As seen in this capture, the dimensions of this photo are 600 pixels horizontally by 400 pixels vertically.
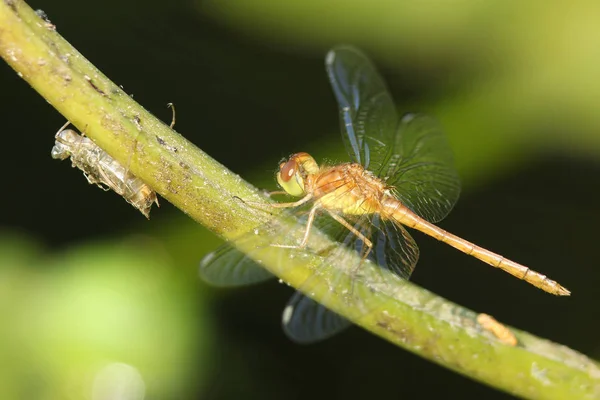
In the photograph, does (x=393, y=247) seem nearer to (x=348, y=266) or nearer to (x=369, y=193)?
(x=369, y=193)

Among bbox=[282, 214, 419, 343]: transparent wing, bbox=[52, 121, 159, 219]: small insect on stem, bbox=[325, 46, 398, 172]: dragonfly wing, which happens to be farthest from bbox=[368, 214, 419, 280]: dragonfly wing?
bbox=[52, 121, 159, 219]: small insect on stem

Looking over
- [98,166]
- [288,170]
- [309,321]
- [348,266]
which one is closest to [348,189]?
[288,170]

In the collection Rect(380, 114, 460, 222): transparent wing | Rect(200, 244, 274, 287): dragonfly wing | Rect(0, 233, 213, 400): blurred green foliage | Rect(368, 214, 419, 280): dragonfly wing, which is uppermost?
Rect(380, 114, 460, 222): transparent wing

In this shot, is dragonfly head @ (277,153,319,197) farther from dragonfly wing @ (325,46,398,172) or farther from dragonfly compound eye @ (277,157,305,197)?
dragonfly wing @ (325,46,398,172)

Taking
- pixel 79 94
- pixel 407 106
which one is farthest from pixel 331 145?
pixel 79 94

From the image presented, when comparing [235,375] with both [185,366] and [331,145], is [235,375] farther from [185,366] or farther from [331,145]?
[331,145]

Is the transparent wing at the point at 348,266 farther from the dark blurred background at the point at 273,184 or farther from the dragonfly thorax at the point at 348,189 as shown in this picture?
the dark blurred background at the point at 273,184

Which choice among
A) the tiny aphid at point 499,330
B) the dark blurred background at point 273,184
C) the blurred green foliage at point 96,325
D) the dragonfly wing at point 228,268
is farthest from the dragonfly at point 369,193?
the blurred green foliage at point 96,325
